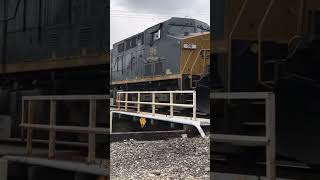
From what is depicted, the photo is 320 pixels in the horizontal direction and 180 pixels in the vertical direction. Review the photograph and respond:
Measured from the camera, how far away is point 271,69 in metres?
1.24

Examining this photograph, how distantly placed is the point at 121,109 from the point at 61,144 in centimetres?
867

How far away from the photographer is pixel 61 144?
174 cm

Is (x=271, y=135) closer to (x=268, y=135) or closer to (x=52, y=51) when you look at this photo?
(x=268, y=135)

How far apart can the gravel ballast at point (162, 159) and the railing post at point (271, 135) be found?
2.70 meters

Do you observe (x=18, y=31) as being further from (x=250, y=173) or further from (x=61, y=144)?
(x=250, y=173)

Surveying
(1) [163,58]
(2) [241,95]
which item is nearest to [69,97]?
(2) [241,95]

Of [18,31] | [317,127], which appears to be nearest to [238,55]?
[317,127]

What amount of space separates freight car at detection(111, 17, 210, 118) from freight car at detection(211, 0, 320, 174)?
745 cm

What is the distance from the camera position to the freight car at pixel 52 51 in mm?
1551

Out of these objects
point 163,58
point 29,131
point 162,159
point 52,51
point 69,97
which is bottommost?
point 162,159

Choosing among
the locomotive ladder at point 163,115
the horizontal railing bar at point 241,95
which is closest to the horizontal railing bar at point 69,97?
the horizontal railing bar at point 241,95

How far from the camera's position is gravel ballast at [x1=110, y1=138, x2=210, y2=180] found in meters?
4.78

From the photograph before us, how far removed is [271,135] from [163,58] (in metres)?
9.95

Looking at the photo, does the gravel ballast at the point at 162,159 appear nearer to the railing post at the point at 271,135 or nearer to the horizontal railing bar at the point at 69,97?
the horizontal railing bar at the point at 69,97
